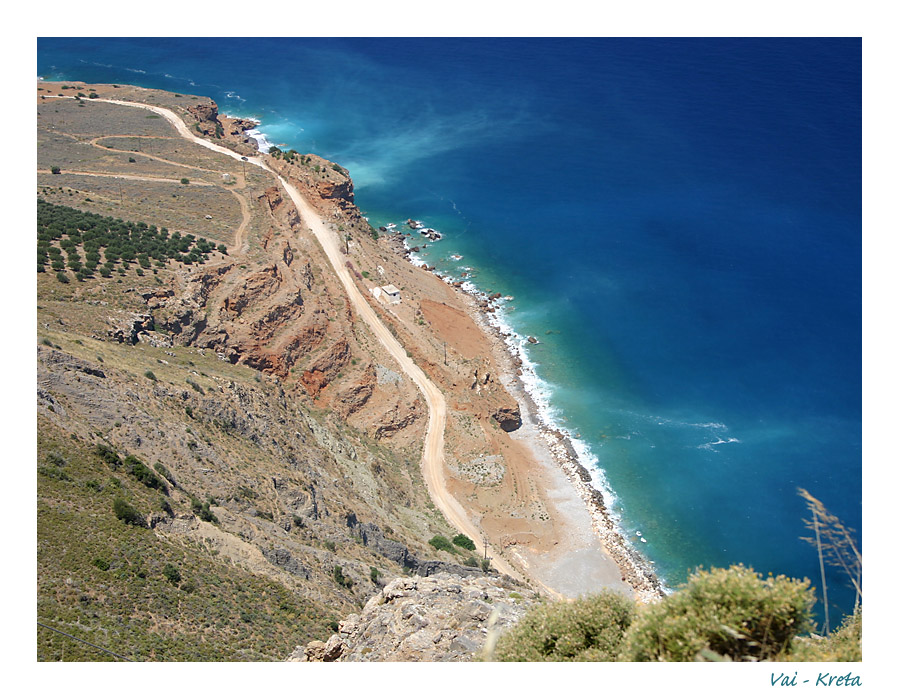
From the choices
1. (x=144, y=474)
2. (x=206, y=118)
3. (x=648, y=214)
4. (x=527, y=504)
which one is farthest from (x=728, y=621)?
(x=206, y=118)

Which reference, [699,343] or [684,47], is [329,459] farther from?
[684,47]

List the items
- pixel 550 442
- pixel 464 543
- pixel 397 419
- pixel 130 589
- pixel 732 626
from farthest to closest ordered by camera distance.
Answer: pixel 550 442 < pixel 397 419 < pixel 464 543 < pixel 130 589 < pixel 732 626

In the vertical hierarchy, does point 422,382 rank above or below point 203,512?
above

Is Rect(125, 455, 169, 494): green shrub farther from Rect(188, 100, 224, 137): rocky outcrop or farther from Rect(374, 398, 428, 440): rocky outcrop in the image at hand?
Rect(188, 100, 224, 137): rocky outcrop

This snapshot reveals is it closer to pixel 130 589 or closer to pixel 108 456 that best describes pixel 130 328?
pixel 108 456

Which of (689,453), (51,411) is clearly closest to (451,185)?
(689,453)

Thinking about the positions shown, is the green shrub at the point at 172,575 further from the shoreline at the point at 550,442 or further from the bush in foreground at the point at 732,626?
the shoreline at the point at 550,442

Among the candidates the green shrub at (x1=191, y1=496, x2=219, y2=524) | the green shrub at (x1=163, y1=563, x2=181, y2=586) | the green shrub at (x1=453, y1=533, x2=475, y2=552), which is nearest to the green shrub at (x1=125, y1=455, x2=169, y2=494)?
the green shrub at (x1=191, y1=496, x2=219, y2=524)
